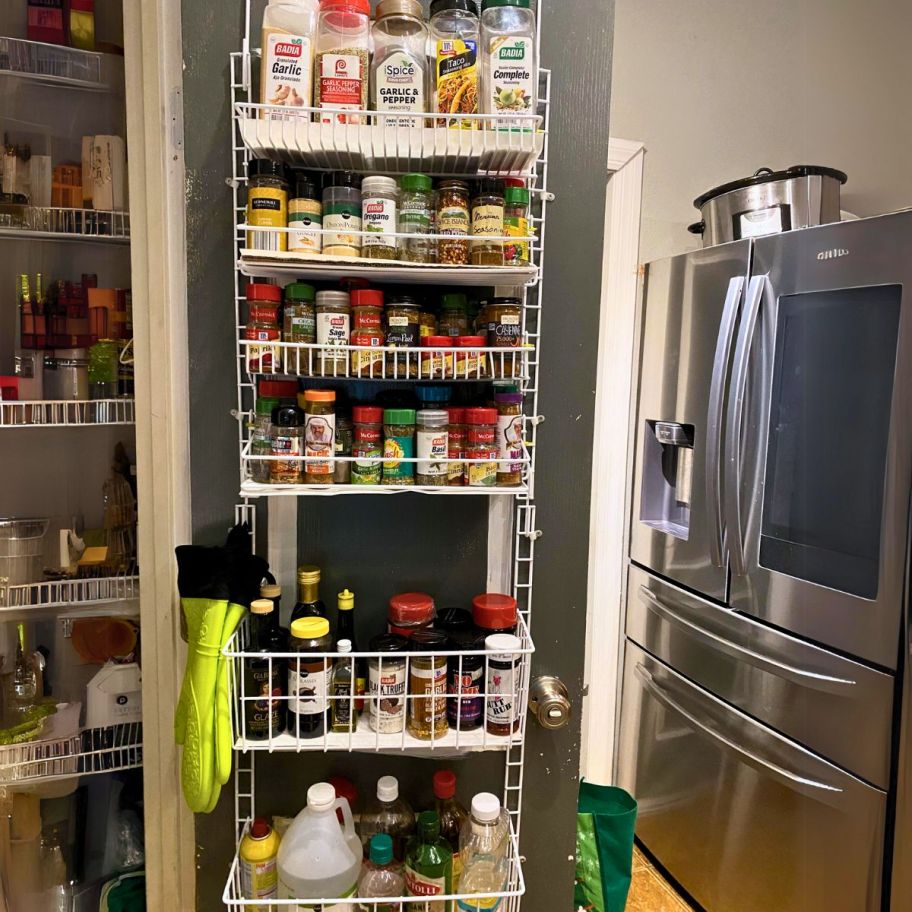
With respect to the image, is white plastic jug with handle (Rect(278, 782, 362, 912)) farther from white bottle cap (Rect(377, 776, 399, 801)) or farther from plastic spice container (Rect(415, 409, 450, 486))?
plastic spice container (Rect(415, 409, 450, 486))

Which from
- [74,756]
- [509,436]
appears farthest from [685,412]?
[74,756]

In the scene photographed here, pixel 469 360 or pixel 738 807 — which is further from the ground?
pixel 469 360

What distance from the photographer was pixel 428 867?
3.53 feet

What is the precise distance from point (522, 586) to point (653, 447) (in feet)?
3.18

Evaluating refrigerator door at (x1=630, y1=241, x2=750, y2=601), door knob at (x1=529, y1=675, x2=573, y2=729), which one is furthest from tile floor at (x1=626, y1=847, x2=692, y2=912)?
door knob at (x1=529, y1=675, x2=573, y2=729)

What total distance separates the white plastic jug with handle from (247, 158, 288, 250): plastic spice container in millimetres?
883

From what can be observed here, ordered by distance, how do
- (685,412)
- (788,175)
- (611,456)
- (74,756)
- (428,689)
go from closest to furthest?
(428,689) < (74,756) < (788,175) < (685,412) < (611,456)

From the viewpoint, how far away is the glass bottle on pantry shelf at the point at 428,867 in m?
1.07

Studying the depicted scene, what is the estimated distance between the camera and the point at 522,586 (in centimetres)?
123

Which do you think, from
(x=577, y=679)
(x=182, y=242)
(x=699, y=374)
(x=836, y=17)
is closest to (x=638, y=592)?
(x=699, y=374)

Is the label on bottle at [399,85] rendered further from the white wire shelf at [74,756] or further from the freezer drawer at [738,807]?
the freezer drawer at [738,807]

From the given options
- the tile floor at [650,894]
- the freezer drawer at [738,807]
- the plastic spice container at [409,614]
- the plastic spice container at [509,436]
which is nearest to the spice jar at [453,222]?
the plastic spice container at [509,436]

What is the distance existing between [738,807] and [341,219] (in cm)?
171

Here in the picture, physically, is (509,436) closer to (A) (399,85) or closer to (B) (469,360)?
(B) (469,360)
